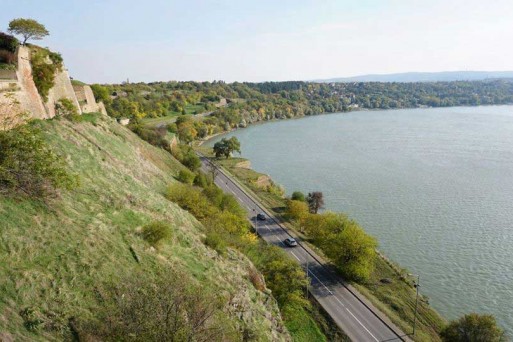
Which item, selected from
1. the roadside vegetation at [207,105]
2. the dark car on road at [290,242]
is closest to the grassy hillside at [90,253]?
the dark car on road at [290,242]

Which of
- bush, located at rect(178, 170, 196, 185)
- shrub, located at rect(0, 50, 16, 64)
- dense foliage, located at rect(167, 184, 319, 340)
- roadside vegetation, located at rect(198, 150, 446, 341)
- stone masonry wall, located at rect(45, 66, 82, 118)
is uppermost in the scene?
shrub, located at rect(0, 50, 16, 64)

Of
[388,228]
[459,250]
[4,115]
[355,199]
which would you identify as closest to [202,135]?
[355,199]

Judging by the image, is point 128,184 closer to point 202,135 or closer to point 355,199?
point 355,199

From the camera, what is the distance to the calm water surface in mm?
31156

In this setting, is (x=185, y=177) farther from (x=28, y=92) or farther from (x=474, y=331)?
(x=474, y=331)

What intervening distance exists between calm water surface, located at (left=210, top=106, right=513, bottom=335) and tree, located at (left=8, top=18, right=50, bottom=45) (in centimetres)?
3432

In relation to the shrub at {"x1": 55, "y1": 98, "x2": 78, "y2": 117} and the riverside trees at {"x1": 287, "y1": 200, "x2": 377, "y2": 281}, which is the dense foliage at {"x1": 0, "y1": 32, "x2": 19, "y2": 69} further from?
the riverside trees at {"x1": 287, "y1": 200, "x2": 377, "y2": 281}

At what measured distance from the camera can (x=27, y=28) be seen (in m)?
26.1

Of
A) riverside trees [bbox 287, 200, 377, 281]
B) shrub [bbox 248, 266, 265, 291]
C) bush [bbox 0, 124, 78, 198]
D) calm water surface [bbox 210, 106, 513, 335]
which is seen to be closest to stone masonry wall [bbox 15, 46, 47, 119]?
bush [bbox 0, 124, 78, 198]

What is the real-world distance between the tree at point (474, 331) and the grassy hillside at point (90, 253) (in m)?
10.2

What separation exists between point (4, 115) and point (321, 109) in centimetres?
16330

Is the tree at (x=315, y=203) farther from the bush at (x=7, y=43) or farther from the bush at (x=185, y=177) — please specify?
the bush at (x=7, y=43)

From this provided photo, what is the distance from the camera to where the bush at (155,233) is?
17.2m

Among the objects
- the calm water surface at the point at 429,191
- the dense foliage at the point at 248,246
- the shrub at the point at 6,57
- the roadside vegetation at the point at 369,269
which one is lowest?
the calm water surface at the point at 429,191
